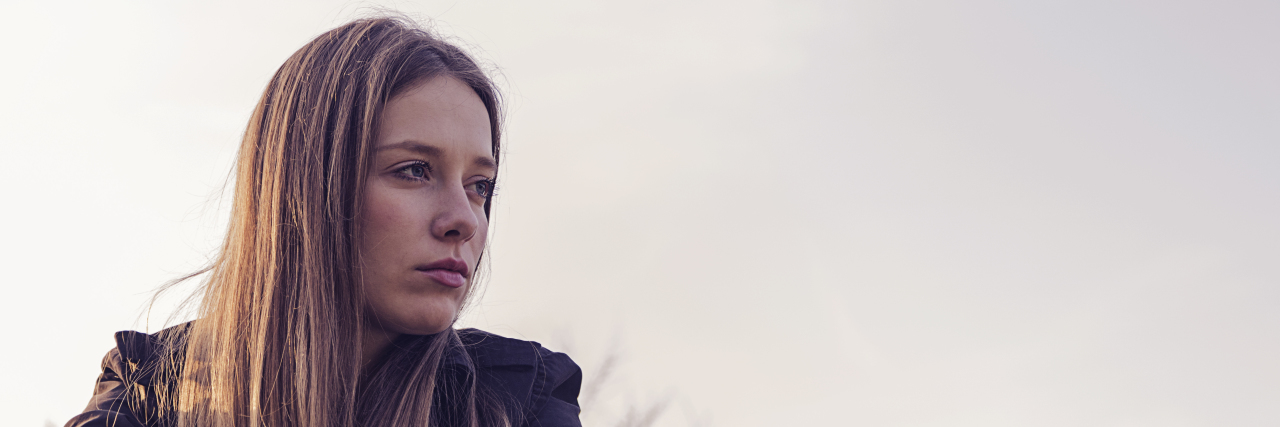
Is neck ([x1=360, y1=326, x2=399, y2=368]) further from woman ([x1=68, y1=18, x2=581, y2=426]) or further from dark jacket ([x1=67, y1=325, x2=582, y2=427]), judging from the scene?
dark jacket ([x1=67, y1=325, x2=582, y2=427])

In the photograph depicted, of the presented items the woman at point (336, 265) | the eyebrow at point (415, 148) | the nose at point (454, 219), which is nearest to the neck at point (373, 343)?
the woman at point (336, 265)

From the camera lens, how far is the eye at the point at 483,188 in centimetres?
252

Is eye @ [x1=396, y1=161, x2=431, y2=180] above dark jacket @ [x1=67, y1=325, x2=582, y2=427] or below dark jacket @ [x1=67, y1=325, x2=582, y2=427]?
above

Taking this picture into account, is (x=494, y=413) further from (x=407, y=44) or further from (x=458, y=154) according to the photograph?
(x=407, y=44)

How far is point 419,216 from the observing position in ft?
7.36

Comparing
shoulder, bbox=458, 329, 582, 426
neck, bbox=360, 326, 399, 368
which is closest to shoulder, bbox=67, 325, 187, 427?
neck, bbox=360, 326, 399, 368

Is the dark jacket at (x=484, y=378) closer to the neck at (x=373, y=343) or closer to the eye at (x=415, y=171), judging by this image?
the neck at (x=373, y=343)

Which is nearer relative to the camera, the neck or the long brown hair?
the long brown hair

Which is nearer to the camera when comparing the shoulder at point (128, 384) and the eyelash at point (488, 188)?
the shoulder at point (128, 384)

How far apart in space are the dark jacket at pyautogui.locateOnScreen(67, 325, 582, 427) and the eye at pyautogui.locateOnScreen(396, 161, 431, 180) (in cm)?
61

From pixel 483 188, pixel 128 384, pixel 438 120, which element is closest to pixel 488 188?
pixel 483 188

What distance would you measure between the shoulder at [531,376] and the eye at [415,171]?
649 mm

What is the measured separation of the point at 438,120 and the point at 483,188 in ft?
0.88

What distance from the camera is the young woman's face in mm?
2238
